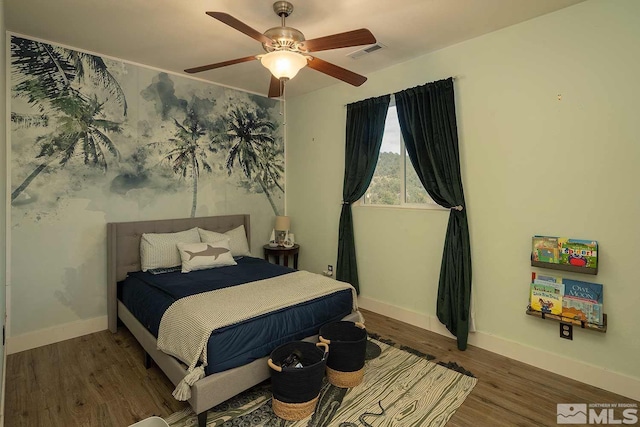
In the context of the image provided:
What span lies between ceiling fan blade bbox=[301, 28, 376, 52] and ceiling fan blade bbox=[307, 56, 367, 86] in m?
0.13

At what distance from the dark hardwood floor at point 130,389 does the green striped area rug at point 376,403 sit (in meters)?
0.11

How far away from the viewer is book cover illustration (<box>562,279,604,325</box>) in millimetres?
2279

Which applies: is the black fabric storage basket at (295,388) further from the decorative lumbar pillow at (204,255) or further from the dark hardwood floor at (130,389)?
the decorative lumbar pillow at (204,255)

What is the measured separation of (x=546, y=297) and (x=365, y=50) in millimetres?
2624

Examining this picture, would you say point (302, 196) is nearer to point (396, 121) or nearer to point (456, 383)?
point (396, 121)

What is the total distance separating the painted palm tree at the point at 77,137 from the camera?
2.90 m

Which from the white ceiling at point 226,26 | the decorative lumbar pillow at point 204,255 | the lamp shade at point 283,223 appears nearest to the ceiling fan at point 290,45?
the white ceiling at point 226,26

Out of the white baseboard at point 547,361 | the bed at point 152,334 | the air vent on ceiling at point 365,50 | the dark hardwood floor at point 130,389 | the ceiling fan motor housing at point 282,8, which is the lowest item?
the dark hardwood floor at point 130,389

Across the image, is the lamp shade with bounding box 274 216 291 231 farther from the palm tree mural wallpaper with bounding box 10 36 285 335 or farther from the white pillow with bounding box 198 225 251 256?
the palm tree mural wallpaper with bounding box 10 36 285 335

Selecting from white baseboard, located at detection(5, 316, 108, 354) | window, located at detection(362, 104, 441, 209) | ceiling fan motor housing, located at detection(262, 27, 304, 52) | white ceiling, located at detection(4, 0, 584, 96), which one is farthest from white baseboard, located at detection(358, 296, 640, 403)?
white baseboard, located at detection(5, 316, 108, 354)

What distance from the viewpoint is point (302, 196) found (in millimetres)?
4562

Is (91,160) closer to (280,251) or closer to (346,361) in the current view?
(280,251)

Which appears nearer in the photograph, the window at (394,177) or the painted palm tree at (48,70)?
the painted palm tree at (48,70)

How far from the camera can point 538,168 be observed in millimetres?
2547
